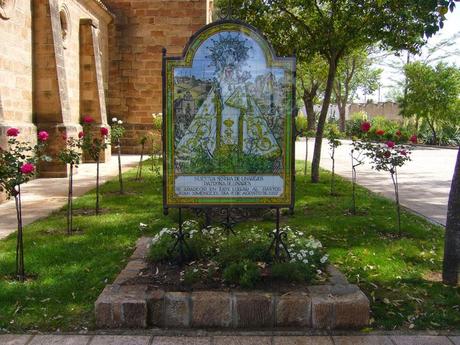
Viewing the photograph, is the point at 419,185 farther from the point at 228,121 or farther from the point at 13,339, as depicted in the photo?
the point at 13,339

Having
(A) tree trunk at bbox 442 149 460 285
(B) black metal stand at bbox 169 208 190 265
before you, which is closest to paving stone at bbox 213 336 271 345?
(B) black metal stand at bbox 169 208 190 265

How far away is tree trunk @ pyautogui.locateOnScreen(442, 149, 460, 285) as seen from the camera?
4.44m

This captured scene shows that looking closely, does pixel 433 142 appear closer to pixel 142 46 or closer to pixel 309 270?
pixel 142 46

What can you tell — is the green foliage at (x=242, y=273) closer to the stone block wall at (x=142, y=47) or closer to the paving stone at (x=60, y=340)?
the paving stone at (x=60, y=340)

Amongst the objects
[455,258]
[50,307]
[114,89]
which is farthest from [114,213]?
[114,89]

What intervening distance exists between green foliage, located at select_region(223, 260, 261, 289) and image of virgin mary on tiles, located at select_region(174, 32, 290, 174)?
864 mm

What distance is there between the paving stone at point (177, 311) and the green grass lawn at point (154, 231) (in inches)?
22.4

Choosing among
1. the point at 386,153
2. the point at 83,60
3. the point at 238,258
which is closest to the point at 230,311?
the point at 238,258

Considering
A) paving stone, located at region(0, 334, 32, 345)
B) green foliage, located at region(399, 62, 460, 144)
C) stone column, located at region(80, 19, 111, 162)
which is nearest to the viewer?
paving stone, located at region(0, 334, 32, 345)

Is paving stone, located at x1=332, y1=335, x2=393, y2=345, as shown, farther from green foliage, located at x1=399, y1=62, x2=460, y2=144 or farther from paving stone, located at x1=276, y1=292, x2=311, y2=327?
green foliage, located at x1=399, y1=62, x2=460, y2=144

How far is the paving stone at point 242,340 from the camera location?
132 inches

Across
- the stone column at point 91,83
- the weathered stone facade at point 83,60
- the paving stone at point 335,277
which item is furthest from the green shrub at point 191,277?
the stone column at point 91,83

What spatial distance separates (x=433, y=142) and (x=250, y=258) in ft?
97.0

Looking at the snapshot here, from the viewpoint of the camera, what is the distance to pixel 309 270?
407cm
